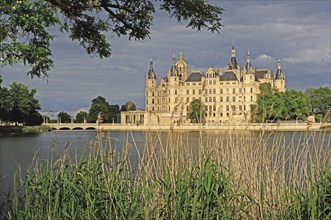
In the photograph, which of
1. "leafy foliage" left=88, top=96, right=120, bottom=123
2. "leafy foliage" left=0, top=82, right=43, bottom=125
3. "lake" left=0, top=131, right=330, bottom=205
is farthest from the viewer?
"leafy foliage" left=88, top=96, right=120, bottom=123

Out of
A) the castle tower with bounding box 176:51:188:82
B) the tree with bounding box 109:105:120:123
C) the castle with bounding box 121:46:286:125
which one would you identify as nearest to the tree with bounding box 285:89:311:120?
the castle with bounding box 121:46:286:125

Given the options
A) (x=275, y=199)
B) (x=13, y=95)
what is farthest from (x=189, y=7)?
(x=13, y=95)

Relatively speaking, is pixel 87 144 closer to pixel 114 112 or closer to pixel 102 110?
pixel 102 110

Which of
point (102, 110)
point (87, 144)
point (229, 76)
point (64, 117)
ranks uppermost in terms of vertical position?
point (229, 76)

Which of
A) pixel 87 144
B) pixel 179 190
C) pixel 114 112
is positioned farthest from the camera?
pixel 114 112

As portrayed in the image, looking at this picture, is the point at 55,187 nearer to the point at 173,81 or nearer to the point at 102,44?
the point at 102,44

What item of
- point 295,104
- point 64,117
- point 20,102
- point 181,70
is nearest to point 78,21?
point 20,102

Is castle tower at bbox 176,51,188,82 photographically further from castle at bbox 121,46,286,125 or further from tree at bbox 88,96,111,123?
tree at bbox 88,96,111,123

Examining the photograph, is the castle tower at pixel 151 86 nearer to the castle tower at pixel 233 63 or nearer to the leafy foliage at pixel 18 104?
the castle tower at pixel 233 63

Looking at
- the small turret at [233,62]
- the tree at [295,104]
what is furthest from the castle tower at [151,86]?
the tree at [295,104]

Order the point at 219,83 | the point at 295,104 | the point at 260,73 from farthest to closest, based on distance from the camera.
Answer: the point at 260,73
the point at 219,83
the point at 295,104

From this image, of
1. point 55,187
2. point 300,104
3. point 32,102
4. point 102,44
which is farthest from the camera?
point 300,104

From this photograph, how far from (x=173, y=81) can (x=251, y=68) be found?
39.9ft

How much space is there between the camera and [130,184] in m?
3.71
